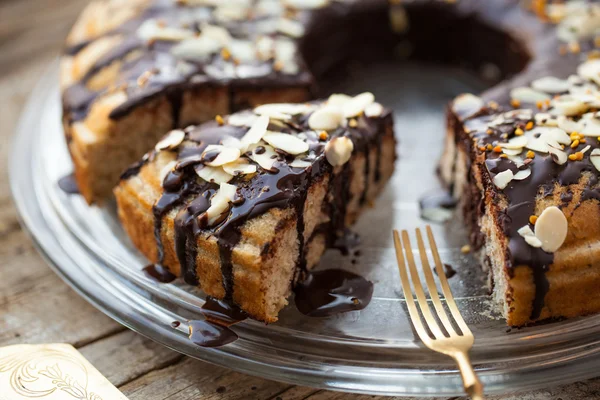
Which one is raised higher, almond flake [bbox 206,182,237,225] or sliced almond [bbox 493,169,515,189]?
almond flake [bbox 206,182,237,225]

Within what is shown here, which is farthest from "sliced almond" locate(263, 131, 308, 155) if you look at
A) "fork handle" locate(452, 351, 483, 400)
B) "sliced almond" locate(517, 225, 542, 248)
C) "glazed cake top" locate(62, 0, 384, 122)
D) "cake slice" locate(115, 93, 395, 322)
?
"fork handle" locate(452, 351, 483, 400)

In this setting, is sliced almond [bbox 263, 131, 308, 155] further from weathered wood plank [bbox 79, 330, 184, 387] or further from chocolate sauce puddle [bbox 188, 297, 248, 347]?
weathered wood plank [bbox 79, 330, 184, 387]

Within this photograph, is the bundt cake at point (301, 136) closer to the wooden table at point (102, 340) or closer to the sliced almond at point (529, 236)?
the sliced almond at point (529, 236)

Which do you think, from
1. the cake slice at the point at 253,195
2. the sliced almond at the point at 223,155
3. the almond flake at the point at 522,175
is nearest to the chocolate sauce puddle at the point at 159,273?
the cake slice at the point at 253,195

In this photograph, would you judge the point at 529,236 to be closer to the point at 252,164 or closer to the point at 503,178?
the point at 503,178

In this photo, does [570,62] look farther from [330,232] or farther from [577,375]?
[577,375]

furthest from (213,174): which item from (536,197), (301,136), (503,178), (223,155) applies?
(536,197)

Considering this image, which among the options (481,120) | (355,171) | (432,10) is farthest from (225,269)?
(432,10)
